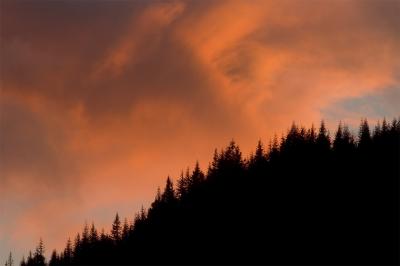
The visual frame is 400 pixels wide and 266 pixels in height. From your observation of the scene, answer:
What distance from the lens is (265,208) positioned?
121m

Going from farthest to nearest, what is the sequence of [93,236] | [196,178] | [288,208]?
[93,236]
[196,178]
[288,208]

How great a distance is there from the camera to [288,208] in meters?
117

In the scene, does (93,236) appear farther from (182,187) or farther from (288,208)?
(288,208)

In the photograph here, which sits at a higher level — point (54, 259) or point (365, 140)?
point (365, 140)

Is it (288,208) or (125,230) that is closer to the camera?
(288,208)

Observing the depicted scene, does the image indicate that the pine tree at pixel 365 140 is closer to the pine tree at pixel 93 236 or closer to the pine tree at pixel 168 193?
the pine tree at pixel 168 193

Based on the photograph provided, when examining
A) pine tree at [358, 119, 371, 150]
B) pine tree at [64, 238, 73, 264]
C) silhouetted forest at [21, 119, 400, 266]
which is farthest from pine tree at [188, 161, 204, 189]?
pine tree at [64, 238, 73, 264]

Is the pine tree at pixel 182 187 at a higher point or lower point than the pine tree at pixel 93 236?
higher

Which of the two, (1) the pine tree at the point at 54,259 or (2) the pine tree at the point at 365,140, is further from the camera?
(1) the pine tree at the point at 54,259

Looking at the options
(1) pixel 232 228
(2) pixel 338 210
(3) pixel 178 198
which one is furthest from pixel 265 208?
(3) pixel 178 198

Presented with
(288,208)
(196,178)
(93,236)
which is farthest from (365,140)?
(93,236)

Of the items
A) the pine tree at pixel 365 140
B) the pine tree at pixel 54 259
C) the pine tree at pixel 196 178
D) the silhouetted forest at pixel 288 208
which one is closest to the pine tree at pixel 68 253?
the pine tree at pixel 54 259

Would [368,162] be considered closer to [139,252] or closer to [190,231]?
[190,231]

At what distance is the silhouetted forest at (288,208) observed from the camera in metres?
101
